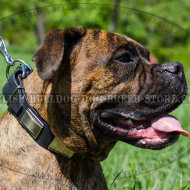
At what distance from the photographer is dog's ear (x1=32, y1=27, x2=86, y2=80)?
7.41ft

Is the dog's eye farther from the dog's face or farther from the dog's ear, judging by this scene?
the dog's ear

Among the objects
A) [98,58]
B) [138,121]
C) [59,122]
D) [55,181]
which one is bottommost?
[55,181]

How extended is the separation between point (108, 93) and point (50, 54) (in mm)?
580

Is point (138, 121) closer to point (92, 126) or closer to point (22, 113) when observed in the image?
point (92, 126)

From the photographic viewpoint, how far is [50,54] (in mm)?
2318

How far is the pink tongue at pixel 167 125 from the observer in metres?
2.58

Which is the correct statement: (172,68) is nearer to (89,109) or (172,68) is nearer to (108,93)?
(108,93)

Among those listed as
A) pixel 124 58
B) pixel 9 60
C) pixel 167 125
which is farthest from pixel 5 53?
pixel 167 125

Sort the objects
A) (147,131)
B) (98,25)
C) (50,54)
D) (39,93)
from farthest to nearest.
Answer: (98,25)
(147,131)
(39,93)
(50,54)

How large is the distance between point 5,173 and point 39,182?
0.28 metres

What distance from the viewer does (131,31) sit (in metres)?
2.92

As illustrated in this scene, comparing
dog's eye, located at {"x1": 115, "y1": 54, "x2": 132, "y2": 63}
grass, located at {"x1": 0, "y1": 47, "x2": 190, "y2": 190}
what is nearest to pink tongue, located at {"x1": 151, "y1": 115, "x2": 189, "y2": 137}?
grass, located at {"x1": 0, "y1": 47, "x2": 190, "y2": 190}

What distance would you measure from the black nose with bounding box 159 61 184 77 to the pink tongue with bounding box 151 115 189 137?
1.25ft

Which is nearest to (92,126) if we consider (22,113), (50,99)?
(50,99)
